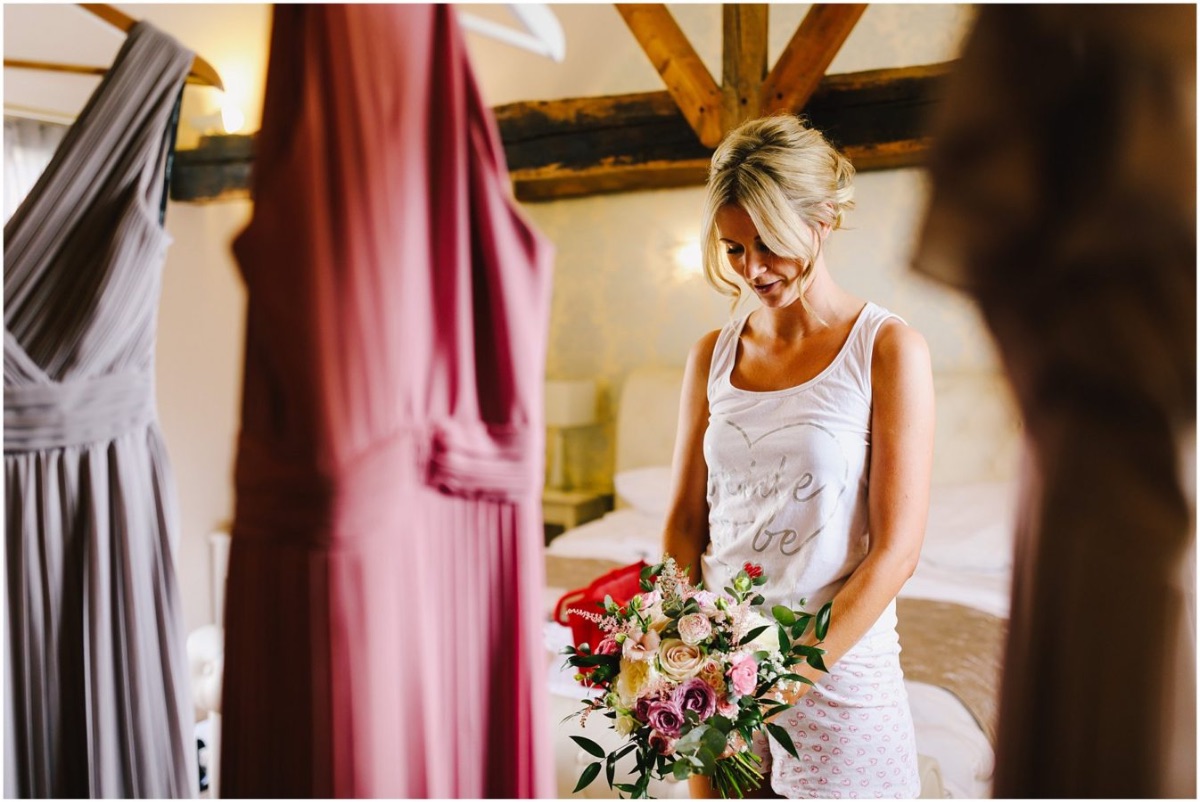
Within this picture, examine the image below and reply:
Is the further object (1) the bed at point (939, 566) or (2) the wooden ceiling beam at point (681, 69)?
(2) the wooden ceiling beam at point (681, 69)

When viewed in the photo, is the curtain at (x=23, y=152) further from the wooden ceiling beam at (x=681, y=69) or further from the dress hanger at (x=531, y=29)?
the dress hanger at (x=531, y=29)

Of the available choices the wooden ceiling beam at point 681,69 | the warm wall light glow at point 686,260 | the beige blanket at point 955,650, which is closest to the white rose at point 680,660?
the beige blanket at point 955,650

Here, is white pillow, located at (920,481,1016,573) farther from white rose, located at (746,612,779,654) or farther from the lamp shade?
white rose, located at (746,612,779,654)

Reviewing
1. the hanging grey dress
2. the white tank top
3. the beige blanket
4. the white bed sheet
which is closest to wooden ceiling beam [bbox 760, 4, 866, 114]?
Answer: the white bed sheet

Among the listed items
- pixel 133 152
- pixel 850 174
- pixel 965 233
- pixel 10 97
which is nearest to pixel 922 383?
pixel 850 174

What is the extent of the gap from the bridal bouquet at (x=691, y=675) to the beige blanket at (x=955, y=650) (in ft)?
4.32

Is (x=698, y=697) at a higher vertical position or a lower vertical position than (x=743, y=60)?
lower

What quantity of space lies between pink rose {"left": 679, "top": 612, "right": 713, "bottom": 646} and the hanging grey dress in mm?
625

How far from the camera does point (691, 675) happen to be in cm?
98

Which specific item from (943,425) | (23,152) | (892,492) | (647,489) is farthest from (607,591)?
(23,152)

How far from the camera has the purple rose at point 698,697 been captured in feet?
3.19

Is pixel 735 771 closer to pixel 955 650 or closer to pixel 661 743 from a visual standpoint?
Answer: pixel 661 743

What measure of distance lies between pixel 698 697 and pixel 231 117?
3.07 meters

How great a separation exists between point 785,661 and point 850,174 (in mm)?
727
